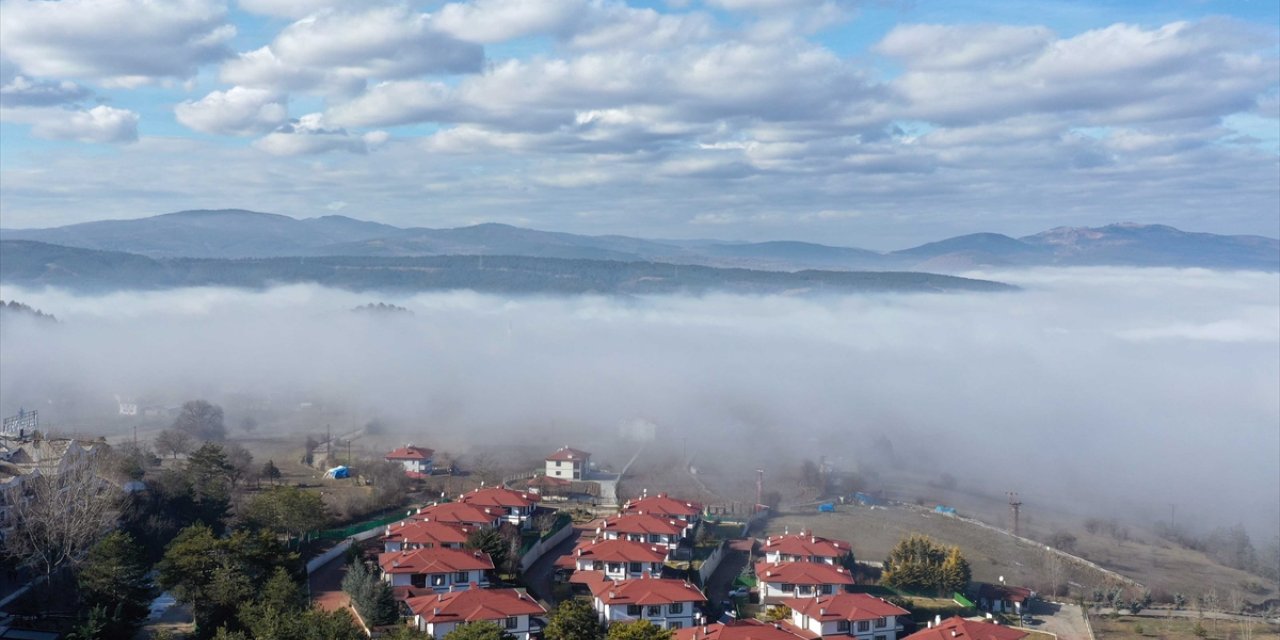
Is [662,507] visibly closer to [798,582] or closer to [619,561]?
[619,561]

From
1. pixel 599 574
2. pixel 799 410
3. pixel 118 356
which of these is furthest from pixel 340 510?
pixel 118 356

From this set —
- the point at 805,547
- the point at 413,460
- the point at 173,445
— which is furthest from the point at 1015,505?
the point at 173,445

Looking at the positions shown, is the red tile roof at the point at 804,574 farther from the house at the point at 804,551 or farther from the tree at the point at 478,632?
the tree at the point at 478,632

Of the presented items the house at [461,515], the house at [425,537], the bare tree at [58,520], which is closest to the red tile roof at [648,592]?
the house at [425,537]

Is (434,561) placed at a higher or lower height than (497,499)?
higher

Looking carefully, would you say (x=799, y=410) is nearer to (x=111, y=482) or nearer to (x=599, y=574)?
(x=599, y=574)

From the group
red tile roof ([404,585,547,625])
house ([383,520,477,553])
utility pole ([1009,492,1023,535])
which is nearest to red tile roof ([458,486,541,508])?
house ([383,520,477,553])
